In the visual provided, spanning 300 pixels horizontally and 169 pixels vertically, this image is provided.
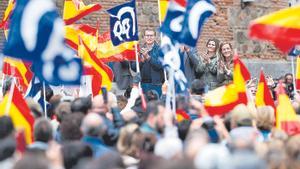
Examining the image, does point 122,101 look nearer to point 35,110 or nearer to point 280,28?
point 280,28

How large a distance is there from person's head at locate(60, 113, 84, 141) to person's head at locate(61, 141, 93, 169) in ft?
1.62

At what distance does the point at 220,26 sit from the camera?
19.1m

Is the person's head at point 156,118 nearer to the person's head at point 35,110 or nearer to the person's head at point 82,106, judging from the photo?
the person's head at point 82,106

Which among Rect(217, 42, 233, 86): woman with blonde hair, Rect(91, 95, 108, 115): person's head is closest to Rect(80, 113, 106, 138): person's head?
Rect(91, 95, 108, 115): person's head

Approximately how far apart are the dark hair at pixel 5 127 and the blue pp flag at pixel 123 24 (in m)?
5.46

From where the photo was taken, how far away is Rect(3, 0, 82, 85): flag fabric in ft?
26.6

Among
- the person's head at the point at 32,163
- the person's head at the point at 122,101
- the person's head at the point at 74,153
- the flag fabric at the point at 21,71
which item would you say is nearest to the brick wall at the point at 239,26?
the person's head at the point at 122,101

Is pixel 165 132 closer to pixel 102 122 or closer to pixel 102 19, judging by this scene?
pixel 102 122

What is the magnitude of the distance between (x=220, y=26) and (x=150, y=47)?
619 cm

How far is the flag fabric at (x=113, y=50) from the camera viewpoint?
1227 cm

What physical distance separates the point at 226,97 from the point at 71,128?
255cm

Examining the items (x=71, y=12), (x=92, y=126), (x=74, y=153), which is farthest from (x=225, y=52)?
(x=74, y=153)

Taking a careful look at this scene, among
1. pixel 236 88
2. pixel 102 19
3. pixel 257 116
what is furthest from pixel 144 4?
pixel 257 116

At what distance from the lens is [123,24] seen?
12.2m
